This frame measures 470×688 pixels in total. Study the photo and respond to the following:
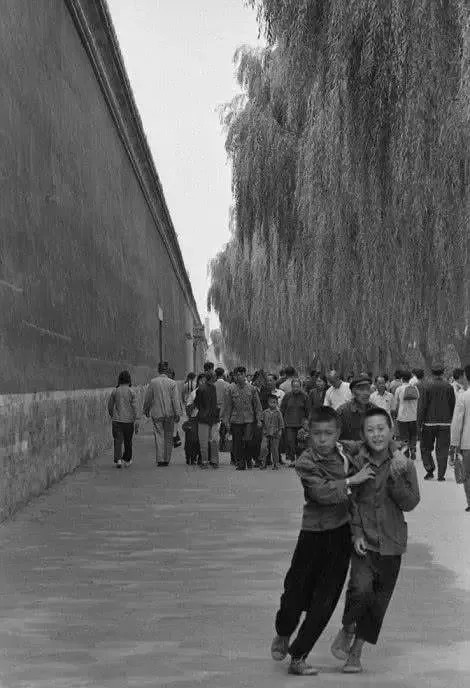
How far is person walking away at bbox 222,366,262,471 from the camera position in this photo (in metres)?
20.1

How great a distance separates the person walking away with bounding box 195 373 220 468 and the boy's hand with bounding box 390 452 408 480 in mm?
13819

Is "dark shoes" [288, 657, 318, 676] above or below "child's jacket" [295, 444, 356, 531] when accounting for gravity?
below

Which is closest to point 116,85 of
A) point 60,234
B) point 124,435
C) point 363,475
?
point 124,435

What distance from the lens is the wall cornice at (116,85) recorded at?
66.7 ft

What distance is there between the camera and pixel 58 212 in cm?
1738

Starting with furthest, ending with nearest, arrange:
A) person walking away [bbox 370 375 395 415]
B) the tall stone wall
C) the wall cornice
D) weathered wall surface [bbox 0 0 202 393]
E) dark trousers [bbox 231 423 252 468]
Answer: the wall cornice < dark trousers [bbox 231 423 252 468] < person walking away [bbox 370 375 395 415] < weathered wall surface [bbox 0 0 202 393] < the tall stone wall

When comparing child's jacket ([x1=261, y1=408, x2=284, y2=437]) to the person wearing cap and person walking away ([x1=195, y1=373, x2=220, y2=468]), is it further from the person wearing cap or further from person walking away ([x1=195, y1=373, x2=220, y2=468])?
the person wearing cap

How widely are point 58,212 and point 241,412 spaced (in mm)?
4352

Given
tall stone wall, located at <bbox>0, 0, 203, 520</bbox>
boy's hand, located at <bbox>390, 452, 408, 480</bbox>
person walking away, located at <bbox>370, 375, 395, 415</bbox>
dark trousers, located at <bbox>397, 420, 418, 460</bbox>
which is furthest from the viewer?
dark trousers, located at <bbox>397, 420, 418, 460</bbox>

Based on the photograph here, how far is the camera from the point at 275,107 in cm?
2795

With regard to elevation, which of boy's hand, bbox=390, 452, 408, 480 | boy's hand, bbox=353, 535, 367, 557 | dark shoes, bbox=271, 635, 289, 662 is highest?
boy's hand, bbox=390, 452, 408, 480

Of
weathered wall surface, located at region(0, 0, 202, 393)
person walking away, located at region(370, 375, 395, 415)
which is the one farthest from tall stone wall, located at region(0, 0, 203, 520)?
person walking away, located at region(370, 375, 395, 415)

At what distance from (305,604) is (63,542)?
498 cm

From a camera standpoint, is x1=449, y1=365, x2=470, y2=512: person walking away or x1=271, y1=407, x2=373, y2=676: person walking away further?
x1=449, y1=365, x2=470, y2=512: person walking away
